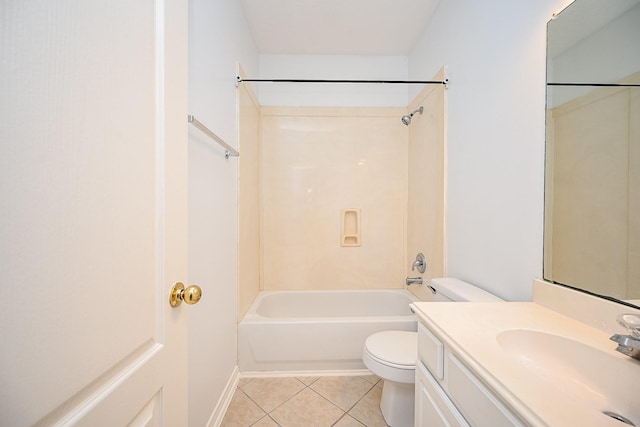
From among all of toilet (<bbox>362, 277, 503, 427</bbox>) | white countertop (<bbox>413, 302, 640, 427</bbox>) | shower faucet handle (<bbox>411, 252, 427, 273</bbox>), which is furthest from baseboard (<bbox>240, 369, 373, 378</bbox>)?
white countertop (<bbox>413, 302, 640, 427</bbox>)

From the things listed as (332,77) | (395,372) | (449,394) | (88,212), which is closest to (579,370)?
(449,394)

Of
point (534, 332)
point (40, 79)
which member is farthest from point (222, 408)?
point (40, 79)

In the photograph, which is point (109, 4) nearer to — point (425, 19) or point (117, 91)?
point (117, 91)

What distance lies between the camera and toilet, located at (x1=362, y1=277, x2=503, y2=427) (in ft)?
4.17

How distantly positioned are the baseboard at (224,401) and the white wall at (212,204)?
35 millimetres

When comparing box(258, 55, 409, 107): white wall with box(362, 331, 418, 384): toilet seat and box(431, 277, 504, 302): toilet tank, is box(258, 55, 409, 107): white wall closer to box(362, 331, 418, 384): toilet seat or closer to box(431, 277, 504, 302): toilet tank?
box(431, 277, 504, 302): toilet tank

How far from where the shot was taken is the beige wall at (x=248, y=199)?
71.6 inches

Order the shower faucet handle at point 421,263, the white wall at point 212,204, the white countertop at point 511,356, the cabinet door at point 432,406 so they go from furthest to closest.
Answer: the shower faucet handle at point 421,263
the white wall at point 212,204
the cabinet door at point 432,406
the white countertop at point 511,356

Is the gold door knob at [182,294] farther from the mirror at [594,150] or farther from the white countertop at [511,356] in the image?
the mirror at [594,150]

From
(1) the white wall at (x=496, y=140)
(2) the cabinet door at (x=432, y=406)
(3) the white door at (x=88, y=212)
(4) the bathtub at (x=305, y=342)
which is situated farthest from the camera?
(4) the bathtub at (x=305, y=342)

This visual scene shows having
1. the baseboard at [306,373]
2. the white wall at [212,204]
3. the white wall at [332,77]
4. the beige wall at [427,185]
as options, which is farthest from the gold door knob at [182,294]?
the white wall at [332,77]

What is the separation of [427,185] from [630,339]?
5.08 feet

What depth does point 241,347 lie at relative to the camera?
179 centimetres

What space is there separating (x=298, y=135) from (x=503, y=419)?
2365 millimetres
